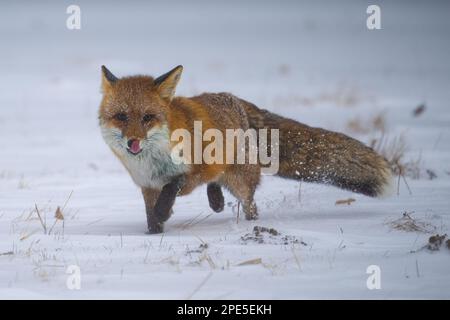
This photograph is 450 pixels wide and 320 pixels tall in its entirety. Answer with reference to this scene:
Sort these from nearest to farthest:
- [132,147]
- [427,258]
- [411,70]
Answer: [427,258], [132,147], [411,70]

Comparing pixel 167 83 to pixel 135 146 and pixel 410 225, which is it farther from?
pixel 410 225

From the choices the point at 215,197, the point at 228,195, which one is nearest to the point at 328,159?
the point at 215,197

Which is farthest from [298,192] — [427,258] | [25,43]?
[25,43]

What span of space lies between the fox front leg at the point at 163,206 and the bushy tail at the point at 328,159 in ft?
4.55

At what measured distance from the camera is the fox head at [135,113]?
6090 mm

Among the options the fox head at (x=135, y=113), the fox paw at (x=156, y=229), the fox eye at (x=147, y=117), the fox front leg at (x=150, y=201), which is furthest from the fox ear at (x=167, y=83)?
the fox paw at (x=156, y=229)

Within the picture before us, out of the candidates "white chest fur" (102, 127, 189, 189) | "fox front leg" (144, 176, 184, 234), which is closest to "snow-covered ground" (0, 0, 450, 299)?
"fox front leg" (144, 176, 184, 234)

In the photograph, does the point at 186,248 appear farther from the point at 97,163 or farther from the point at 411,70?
the point at 411,70

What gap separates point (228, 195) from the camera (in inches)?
376

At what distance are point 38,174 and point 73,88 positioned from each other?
12.1 metres

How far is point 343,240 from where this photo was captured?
213 inches

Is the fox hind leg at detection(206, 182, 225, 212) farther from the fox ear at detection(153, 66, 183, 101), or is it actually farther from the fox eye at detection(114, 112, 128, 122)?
the fox eye at detection(114, 112, 128, 122)

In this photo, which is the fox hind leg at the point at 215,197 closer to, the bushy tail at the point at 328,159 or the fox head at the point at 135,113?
the bushy tail at the point at 328,159

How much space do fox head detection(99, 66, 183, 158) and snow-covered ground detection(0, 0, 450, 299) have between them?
2.85 ft
